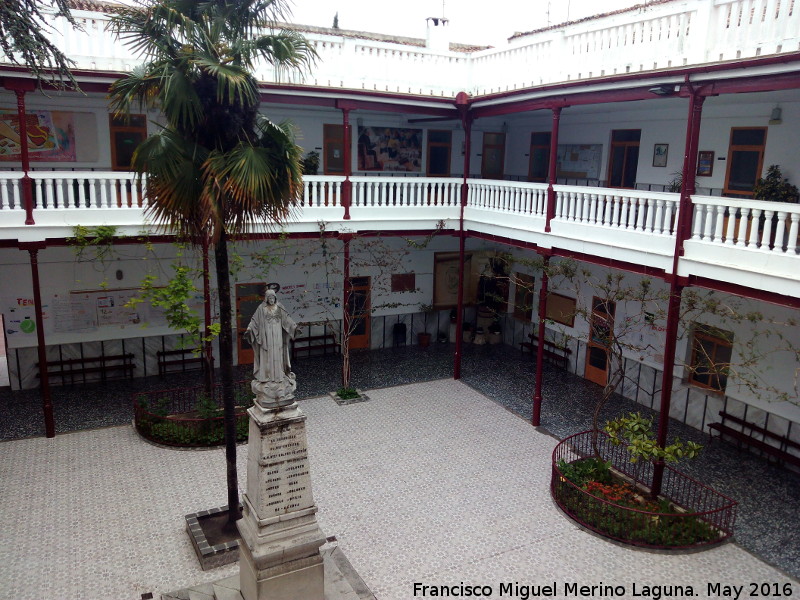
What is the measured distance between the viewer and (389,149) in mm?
18469

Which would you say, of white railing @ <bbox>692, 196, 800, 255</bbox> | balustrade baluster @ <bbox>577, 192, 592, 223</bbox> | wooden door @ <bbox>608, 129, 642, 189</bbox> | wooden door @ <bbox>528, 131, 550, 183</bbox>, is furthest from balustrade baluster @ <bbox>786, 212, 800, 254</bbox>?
wooden door @ <bbox>528, 131, 550, 183</bbox>

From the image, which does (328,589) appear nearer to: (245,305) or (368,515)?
(368,515)

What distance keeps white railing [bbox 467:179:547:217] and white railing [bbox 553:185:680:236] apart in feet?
1.84

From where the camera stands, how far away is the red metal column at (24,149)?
37.5ft

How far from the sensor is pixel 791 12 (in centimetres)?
862

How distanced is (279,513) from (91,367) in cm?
1036

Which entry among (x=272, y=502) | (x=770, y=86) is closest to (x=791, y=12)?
(x=770, y=86)

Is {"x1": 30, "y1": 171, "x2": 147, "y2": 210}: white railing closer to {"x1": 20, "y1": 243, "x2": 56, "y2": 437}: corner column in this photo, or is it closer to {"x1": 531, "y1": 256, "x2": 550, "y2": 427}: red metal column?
{"x1": 20, "y1": 243, "x2": 56, "y2": 437}: corner column

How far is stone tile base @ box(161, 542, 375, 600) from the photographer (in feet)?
27.0

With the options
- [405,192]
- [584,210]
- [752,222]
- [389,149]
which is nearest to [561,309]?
[405,192]

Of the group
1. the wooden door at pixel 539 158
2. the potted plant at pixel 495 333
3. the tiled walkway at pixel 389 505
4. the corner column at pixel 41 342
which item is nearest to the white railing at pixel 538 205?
the corner column at pixel 41 342

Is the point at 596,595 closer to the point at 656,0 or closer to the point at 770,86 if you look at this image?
the point at 770,86

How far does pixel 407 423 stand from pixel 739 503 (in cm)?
628

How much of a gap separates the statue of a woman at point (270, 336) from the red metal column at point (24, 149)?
6.77m
